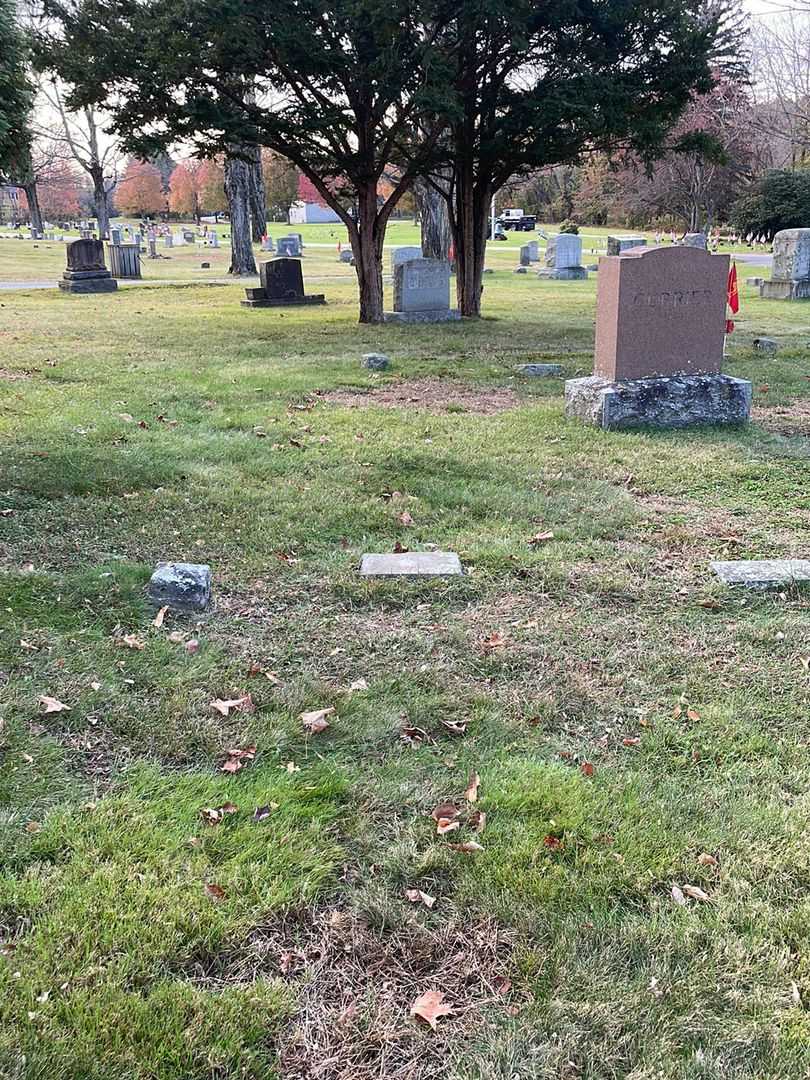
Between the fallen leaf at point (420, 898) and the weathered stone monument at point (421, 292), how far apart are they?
1618 cm

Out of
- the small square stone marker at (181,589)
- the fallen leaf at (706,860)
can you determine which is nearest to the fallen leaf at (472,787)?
the fallen leaf at (706,860)

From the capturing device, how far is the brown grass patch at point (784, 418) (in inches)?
332

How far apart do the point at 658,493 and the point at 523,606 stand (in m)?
2.42

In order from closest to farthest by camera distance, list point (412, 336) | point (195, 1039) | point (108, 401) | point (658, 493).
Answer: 1. point (195, 1039)
2. point (658, 493)
3. point (108, 401)
4. point (412, 336)

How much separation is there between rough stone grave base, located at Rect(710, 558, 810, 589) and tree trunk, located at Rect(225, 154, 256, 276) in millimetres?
27872

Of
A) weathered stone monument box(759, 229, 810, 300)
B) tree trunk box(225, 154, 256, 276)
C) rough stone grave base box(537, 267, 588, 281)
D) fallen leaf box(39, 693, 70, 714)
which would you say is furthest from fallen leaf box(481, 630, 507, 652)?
rough stone grave base box(537, 267, 588, 281)

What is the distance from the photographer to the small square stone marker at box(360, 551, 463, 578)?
16.0 feet

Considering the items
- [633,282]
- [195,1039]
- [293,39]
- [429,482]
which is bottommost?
[195,1039]

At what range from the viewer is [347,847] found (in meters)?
2.79

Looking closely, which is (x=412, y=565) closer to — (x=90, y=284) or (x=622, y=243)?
(x=90, y=284)

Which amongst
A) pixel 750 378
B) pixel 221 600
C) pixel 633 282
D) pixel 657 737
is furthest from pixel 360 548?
pixel 750 378

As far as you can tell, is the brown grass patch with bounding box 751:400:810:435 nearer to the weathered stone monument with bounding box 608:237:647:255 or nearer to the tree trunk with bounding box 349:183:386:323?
the tree trunk with bounding box 349:183:386:323

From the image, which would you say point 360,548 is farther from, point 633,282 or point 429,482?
point 633,282

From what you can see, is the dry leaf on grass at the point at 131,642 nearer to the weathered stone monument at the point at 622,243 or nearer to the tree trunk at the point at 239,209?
the tree trunk at the point at 239,209
